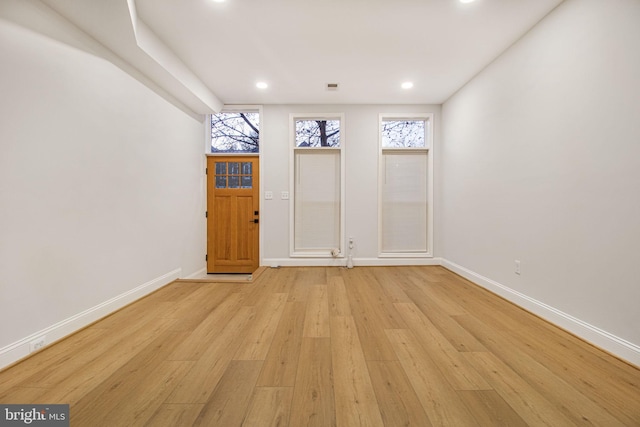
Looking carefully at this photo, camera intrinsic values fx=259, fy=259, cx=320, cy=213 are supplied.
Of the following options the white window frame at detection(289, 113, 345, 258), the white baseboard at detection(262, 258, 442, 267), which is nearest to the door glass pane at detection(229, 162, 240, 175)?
the white window frame at detection(289, 113, 345, 258)

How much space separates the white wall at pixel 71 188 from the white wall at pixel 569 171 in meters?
4.02

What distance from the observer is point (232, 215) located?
4539mm

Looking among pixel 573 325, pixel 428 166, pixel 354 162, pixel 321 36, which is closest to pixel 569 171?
pixel 573 325

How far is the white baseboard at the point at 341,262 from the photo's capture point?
440 centimetres

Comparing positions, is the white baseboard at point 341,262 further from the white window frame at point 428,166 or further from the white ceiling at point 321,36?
the white ceiling at point 321,36

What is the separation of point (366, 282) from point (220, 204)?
2811 mm

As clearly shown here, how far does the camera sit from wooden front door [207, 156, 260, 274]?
4.52 metres

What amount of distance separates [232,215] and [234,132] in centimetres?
147

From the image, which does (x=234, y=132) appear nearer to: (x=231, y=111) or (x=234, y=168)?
(x=231, y=111)

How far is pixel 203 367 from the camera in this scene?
5.34 ft

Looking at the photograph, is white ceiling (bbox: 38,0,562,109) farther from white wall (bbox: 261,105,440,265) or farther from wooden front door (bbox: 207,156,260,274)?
wooden front door (bbox: 207,156,260,274)

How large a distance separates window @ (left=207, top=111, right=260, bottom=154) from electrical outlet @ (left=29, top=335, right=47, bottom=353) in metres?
3.35

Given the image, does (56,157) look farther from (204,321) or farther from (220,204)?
(220,204)

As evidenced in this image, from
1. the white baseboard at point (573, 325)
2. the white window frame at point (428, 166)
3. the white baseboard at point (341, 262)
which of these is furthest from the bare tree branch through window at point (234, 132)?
the white baseboard at point (573, 325)
